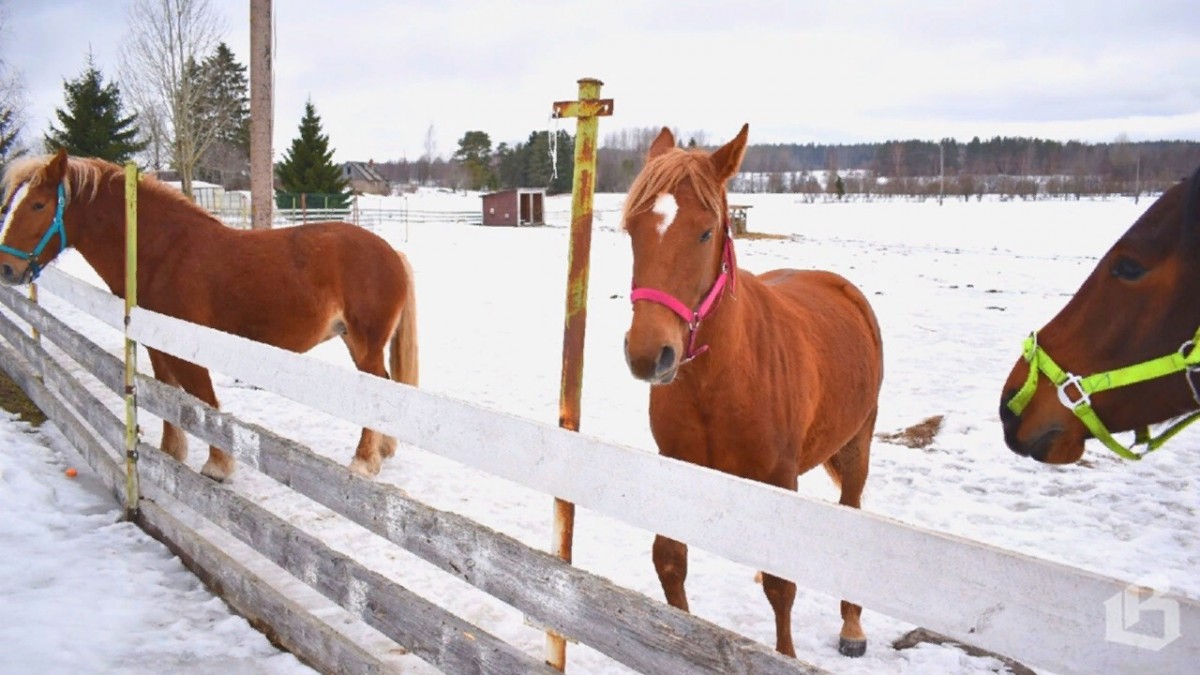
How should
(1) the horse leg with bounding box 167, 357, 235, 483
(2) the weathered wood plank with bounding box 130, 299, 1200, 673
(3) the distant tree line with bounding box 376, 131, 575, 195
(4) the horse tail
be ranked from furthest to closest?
1. (3) the distant tree line with bounding box 376, 131, 575, 195
2. (4) the horse tail
3. (1) the horse leg with bounding box 167, 357, 235, 483
4. (2) the weathered wood plank with bounding box 130, 299, 1200, 673

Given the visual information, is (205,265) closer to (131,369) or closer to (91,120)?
(131,369)

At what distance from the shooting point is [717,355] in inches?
109

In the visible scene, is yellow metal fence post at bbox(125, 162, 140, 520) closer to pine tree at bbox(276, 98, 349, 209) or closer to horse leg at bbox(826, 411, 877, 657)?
horse leg at bbox(826, 411, 877, 657)

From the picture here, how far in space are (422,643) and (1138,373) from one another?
2.26m

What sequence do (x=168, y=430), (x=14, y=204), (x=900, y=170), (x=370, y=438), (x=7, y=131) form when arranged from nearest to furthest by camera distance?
(x=14, y=204), (x=168, y=430), (x=370, y=438), (x=7, y=131), (x=900, y=170)

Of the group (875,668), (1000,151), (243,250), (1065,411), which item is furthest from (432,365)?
(1000,151)

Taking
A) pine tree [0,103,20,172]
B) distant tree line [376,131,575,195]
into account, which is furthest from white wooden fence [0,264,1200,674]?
distant tree line [376,131,575,195]

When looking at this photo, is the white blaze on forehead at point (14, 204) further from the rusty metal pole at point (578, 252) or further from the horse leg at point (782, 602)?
the horse leg at point (782, 602)

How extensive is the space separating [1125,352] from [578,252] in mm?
1490

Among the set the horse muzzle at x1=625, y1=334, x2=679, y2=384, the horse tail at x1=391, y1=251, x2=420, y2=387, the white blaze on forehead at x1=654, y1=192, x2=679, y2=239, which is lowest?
the horse tail at x1=391, y1=251, x2=420, y2=387

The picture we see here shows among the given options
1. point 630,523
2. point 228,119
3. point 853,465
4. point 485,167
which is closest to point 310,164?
point 228,119

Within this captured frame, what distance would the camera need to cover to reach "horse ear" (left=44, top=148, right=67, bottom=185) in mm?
5117

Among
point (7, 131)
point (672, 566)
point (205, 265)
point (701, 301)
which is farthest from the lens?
point (7, 131)

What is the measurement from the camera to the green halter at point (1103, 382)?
1769mm
